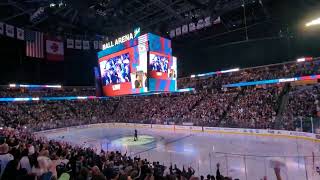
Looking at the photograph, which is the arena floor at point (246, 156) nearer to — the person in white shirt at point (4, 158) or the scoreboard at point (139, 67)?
the scoreboard at point (139, 67)

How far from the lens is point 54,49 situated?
34.9 m

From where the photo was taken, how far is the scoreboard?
1805 cm

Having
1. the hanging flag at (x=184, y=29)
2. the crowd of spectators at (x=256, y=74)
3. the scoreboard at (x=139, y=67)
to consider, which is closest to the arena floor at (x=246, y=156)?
the scoreboard at (x=139, y=67)

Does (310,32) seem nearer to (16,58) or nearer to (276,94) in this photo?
(276,94)

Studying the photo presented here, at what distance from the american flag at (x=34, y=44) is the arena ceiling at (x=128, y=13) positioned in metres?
1.87

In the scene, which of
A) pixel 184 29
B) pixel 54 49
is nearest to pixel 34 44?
pixel 54 49

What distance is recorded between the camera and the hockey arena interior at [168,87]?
11.8 metres

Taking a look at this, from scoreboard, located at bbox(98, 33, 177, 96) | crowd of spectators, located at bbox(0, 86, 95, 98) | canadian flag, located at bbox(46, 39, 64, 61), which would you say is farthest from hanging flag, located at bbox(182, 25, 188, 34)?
crowd of spectators, located at bbox(0, 86, 95, 98)

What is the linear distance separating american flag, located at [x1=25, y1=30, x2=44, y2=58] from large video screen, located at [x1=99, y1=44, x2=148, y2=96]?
14.2 metres

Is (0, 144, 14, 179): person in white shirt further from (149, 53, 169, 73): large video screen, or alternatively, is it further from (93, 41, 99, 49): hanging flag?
(93, 41, 99, 49): hanging flag

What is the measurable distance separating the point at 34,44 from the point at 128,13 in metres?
13.6

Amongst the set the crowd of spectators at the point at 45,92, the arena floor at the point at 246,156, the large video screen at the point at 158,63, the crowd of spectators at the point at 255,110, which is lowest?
the arena floor at the point at 246,156

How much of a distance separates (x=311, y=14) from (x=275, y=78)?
1939 cm

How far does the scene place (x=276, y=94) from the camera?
25844 millimetres
